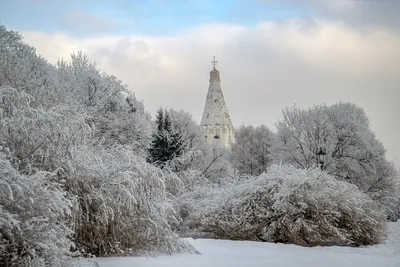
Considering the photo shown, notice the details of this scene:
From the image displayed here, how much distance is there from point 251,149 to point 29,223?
4209 centimetres

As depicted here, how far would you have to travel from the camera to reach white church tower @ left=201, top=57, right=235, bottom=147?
5672cm

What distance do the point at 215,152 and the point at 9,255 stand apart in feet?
106

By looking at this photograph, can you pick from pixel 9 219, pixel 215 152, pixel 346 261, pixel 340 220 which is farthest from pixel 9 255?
pixel 215 152

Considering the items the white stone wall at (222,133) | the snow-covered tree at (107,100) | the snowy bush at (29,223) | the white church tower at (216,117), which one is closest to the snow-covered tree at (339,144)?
the snow-covered tree at (107,100)

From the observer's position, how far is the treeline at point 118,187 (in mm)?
6949

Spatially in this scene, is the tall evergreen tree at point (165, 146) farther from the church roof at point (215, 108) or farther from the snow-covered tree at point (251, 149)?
the church roof at point (215, 108)

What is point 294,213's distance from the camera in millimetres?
13938

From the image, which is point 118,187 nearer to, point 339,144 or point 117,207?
point 117,207

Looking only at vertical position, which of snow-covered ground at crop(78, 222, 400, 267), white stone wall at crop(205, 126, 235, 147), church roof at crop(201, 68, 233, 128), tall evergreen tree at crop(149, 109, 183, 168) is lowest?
snow-covered ground at crop(78, 222, 400, 267)

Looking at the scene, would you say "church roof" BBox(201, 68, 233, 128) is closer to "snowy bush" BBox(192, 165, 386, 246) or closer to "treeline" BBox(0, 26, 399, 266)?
"treeline" BBox(0, 26, 399, 266)

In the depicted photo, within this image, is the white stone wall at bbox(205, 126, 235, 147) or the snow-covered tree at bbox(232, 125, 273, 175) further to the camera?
the white stone wall at bbox(205, 126, 235, 147)

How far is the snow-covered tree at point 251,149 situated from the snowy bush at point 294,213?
29.9 metres

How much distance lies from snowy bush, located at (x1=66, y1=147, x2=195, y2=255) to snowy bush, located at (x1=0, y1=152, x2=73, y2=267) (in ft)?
5.45

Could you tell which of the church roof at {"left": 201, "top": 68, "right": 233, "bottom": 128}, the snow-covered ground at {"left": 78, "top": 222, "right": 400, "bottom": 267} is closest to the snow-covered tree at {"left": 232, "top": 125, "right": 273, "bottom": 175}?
the church roof at {"left": 201, "top": 68, "right": 233, "bottom": 128}
